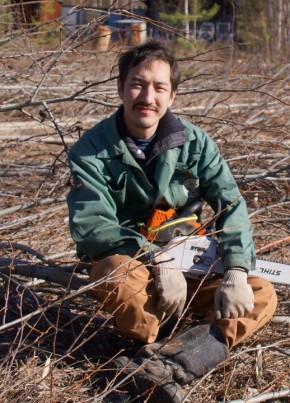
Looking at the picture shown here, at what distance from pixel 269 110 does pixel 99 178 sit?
16.2 ft

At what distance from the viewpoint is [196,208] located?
388cm

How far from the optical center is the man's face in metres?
3.79

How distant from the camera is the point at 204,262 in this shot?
3.73 m

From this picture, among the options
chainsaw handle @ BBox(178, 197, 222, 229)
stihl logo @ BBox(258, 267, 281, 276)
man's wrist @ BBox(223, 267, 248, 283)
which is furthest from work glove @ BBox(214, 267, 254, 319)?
chainsaw handle @ BBox(178, 197, 222, 229)

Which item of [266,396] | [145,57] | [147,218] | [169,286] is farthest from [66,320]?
[145,57]

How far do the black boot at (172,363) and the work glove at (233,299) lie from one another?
0.27ft

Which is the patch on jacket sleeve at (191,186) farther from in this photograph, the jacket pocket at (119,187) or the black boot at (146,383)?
the black boot at (146,383)

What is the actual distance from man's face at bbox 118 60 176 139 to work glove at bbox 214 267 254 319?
2.57 feet

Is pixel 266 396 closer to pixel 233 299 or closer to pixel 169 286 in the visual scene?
pixel 233 299

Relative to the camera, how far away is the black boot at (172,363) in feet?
10.3

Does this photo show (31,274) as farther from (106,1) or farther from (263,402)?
(106,1)

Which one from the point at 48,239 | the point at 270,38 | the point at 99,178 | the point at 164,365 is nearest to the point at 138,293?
the point at 164,365

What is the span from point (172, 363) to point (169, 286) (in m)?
0.30

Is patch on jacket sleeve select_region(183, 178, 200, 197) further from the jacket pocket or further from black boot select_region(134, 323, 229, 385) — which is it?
black boot select_region(134, 323, 229, 385)
